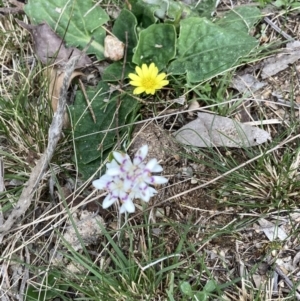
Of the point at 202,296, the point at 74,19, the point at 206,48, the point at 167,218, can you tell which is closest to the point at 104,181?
the point at 167,218

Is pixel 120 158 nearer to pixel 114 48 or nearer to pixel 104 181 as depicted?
pixel 104 181

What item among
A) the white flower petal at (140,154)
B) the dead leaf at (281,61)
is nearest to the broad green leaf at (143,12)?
the dead leaf at (281,61)

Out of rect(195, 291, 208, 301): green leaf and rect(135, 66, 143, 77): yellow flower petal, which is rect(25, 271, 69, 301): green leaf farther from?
rect(135, 66, 143, 77): yellow flower petal

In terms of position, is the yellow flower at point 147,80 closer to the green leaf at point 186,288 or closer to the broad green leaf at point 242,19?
the broad green leaf at point 242,19

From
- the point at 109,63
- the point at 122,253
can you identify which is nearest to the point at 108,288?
the point at 122,253

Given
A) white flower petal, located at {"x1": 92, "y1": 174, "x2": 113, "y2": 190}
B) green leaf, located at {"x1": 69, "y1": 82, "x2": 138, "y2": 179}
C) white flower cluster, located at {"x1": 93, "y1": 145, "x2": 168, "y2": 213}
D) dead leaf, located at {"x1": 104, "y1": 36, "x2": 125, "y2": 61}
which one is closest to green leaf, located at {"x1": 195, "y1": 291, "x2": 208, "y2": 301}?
white flower cluster, located at {"x1": 93, "y1": 145, "x2": 168, "y2": 213}

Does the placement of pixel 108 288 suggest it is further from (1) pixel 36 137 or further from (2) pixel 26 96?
(2) pixel 26 96
